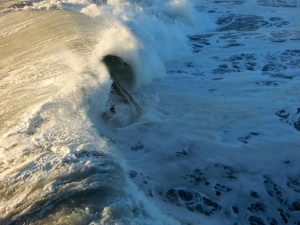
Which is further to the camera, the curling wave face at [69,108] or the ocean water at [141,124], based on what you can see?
the ocean water at [141,124]

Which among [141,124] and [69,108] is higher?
[69,108]

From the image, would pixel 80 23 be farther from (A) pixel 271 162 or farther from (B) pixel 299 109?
(A) pixel 271 162

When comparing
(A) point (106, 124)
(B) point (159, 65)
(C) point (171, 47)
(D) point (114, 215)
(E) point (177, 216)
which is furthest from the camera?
(C) point (171, 47)

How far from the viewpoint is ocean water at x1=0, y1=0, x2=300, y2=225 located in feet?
15.8

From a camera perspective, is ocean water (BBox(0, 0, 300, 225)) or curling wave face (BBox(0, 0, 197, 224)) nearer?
curling wave face (BBox(0, 0, 197, 224))

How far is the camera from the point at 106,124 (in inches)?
299

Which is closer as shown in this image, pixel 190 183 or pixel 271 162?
pixel 190 183

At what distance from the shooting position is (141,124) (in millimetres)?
7695

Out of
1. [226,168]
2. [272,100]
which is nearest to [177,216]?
[226,168]

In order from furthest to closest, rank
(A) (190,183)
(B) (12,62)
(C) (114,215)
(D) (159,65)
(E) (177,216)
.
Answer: (D) (159,65) < (B) (12,62) < (A) (190,183) < (E) (177,216) < (C) (114,215)

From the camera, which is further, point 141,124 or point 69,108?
point 141,124

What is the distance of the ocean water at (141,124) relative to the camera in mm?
4809

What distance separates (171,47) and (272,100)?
4.77m

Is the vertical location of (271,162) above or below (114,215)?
below
